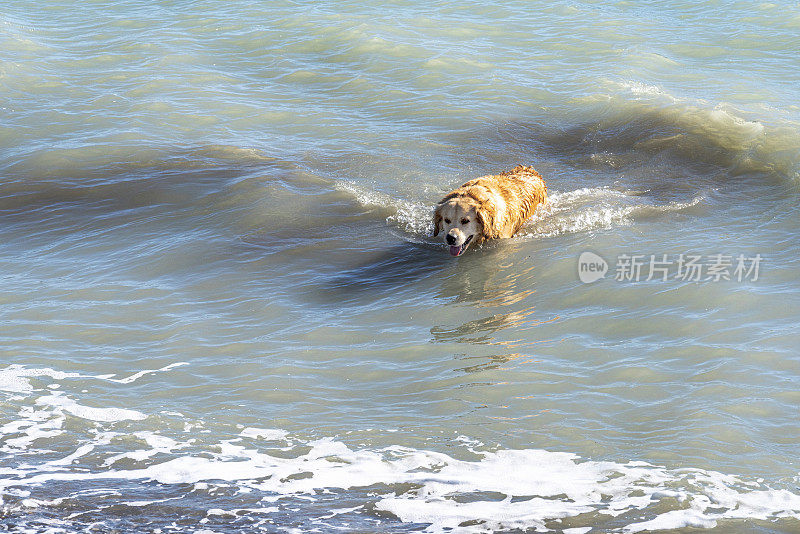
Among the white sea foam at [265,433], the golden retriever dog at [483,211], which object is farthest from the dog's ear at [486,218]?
the white sea foam at [265,433]

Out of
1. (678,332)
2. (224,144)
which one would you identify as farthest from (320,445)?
(224,144)

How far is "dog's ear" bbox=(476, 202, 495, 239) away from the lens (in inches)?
395

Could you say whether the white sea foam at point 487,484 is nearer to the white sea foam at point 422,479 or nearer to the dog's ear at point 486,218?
the white sea foam at point 422,479

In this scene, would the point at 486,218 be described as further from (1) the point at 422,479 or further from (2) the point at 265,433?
(1) the point at 422,479

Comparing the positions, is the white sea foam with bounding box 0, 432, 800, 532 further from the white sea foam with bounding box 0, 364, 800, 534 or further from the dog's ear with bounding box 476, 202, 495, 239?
the dog's ear with bounding box 476, 202, 495, 239

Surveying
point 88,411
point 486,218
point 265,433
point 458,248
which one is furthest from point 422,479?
point 486,218

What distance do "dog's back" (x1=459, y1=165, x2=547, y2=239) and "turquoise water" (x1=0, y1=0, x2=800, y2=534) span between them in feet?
0.94

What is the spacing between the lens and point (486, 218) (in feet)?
33.0

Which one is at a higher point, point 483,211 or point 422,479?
point 483,211

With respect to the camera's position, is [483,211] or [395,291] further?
[483,211]

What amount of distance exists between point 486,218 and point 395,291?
144cm

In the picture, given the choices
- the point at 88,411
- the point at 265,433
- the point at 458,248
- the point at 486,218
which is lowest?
the point at 265,433

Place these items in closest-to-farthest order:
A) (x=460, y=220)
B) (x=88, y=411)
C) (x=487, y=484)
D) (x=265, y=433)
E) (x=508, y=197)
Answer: (x=487, y=484), (x=265, y=433), (x=88, y=411), (x=460, y=220), (x=508, y=197)

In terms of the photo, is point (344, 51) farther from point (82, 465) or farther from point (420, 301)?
point (82, 465)
